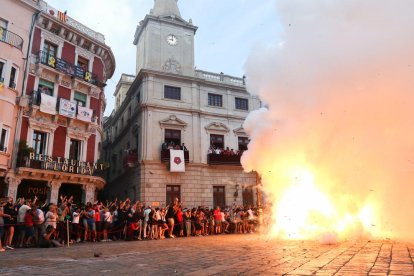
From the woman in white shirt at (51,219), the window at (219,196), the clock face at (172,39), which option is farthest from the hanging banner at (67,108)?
the window at (219,196)

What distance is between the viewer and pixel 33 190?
23.0 m

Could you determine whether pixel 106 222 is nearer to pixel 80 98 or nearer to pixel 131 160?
pixel 131 160

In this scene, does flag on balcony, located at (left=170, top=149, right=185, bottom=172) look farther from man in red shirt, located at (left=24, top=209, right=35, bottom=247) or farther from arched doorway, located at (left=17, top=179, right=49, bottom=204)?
man in red shirt, located at (left=24, top=209, right=35, bottom=247)

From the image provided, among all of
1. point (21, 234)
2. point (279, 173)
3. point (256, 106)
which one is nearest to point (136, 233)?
point (21, 234)

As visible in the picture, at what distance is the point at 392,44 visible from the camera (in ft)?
34.2

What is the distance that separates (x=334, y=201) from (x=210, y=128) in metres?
19.6

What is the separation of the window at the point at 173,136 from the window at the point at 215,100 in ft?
14.9

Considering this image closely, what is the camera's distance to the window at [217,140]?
31173mm

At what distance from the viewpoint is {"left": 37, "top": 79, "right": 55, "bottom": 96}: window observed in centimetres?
2368

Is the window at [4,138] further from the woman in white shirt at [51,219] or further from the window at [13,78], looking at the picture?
the woman in white shirt at [51,219]

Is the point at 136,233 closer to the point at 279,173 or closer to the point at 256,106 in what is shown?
the point at 279,173

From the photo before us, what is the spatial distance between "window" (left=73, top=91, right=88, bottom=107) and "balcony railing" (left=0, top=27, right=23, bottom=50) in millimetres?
5131

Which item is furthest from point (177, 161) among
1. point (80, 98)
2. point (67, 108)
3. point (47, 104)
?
point (47, 104)

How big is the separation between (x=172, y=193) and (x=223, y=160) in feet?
17.5
